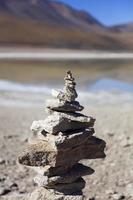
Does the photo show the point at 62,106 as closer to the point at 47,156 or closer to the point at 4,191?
the point at 47,156

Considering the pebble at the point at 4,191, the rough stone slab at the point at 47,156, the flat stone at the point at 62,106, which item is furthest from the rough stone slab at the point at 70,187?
the pebble at the point at 4,191

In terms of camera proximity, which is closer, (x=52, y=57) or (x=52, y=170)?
(x=52, y=170)

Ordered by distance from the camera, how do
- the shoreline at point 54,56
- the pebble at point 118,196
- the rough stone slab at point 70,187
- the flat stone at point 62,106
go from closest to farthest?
the flat stone at point 62,106 → the rough stone slab at point 70,187 → the pebble at point 118,196 → the shoreline at point 54,56

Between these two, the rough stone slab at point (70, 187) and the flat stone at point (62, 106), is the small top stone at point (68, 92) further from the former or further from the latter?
the rough stone slab at point (70, 187)

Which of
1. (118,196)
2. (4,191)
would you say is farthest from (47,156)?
(4,191)

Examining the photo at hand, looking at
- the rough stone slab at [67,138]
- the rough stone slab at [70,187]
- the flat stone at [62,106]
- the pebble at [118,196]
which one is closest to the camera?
the rough stone slab at [67,138]

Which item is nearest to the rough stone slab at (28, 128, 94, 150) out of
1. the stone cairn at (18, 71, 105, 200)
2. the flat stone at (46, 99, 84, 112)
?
the stone cairn at (18, 71, 105, 200)
